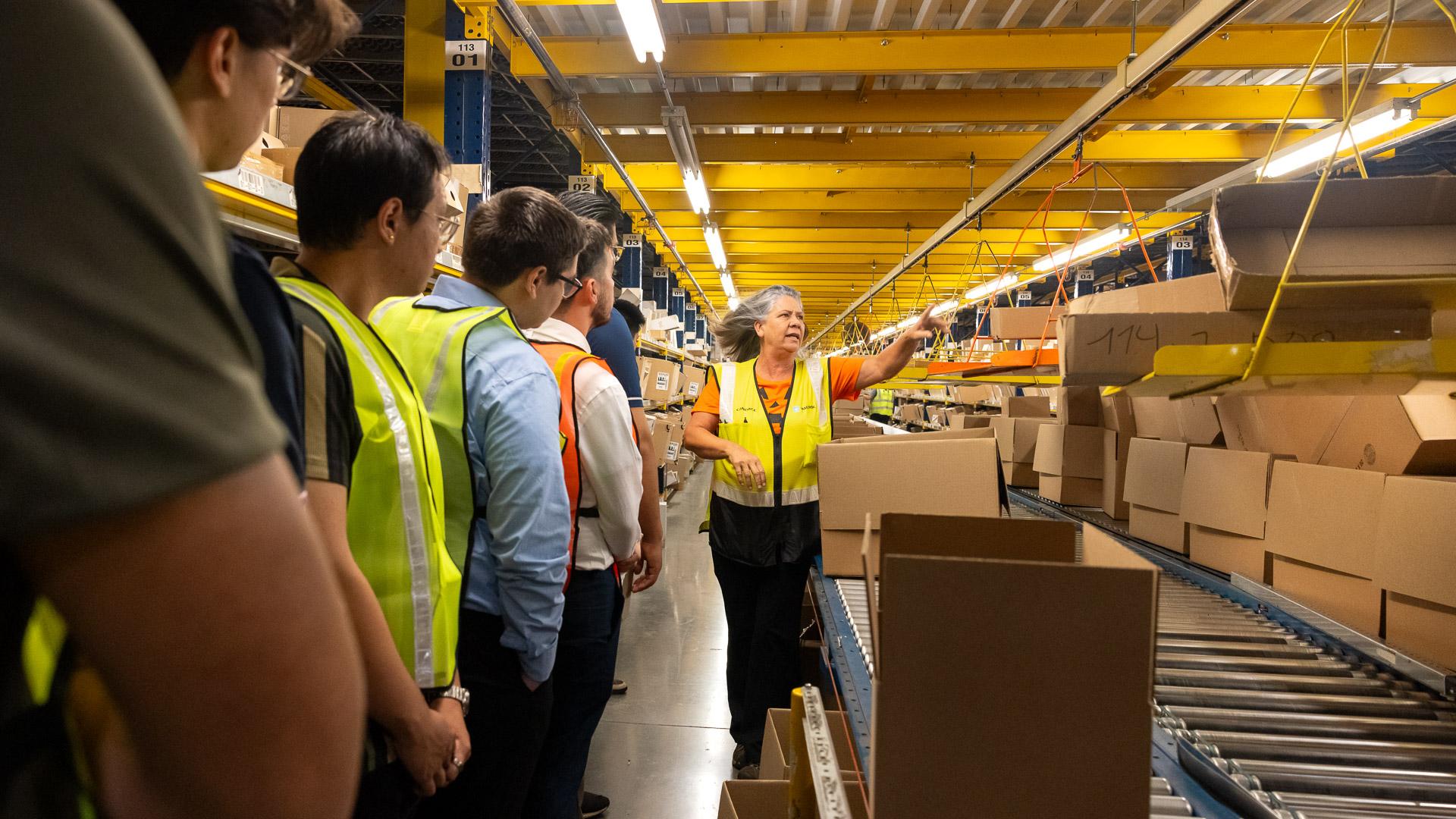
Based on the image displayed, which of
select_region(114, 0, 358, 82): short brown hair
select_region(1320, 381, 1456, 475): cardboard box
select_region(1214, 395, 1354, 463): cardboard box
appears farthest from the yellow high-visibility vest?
select_region(114, 0, 358, 82): short brown hair

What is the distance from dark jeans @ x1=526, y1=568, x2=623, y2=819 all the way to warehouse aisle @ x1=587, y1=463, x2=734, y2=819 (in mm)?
867

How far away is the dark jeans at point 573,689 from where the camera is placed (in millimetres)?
2100

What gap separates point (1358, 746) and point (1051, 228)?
8.46 m

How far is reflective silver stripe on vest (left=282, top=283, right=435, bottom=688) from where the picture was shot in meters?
1.18

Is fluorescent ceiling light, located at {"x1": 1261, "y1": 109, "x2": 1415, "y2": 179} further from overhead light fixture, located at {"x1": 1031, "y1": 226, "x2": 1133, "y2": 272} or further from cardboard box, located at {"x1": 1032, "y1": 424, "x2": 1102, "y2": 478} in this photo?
cardboard box, located at {"x1": 1032, "y1": 424, "x2": 1102, "y2": 478}

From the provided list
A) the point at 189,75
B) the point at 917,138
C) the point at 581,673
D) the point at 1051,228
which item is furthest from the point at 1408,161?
the point at 189,75

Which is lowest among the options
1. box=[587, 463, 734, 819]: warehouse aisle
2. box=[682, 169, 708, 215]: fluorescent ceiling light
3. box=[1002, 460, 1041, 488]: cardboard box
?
box=[587, 463, 734, 819]: warehouse aisle

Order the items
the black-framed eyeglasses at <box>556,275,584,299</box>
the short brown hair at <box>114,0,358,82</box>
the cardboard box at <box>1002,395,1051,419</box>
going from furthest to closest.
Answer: the cardboard box at <box>1002,395,1051,419</box> < the black-framed eyeglasses at <box>556,275,584,299</box> < the short brown hair at <box>114,0,358,82</box>

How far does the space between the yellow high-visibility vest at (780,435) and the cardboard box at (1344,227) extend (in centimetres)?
152

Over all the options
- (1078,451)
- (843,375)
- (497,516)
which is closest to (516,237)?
(497,516)

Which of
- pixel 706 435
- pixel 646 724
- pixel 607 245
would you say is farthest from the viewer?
pixel 646 724

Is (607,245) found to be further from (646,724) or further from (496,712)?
(646,724)

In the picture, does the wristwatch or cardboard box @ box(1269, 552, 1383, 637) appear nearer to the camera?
the wristwatch

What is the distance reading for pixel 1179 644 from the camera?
204 centimetres
